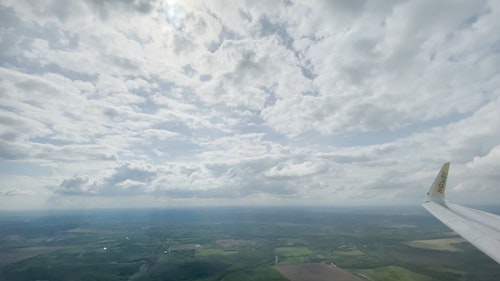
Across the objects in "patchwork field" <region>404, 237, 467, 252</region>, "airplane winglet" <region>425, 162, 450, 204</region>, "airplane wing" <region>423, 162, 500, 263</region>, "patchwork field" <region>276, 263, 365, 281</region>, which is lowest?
"patchwork field" <region>276, 263, 365, 281</region>

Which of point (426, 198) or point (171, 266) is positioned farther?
point (171, 266)

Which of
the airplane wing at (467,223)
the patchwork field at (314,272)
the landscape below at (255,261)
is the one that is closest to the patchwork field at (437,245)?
the landscape below at (255,261)

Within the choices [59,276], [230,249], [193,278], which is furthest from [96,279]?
[230,249]

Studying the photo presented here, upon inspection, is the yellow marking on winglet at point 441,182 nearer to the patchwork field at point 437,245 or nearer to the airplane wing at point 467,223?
the airplane wing at point 467,223

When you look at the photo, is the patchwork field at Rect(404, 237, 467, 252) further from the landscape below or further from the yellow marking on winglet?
the yellow marking on winglet

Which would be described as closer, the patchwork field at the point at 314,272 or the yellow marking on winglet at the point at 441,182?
the yellow marking on winglet at the point at 441,182

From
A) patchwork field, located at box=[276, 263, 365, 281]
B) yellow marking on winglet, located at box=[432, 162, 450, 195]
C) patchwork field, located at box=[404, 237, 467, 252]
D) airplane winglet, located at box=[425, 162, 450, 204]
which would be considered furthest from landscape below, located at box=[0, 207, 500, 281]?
yellow marking on winglet, located at box=[432, 162, 450, 195]

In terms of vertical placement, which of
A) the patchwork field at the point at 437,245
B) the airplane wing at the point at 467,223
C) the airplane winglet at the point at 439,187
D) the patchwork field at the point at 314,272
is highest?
the airplane winglet at the point at 439,187

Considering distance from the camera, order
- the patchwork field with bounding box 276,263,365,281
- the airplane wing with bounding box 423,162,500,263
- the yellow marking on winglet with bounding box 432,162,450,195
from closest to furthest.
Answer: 1. the airplane wing with bounding box 423,162,500,263
2. the yellow marking on winglet with bounding box 432,162,450,195
3. the patchwork field with bounding box 276,263,365,281

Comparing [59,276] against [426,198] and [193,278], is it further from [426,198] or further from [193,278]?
[426,198]
